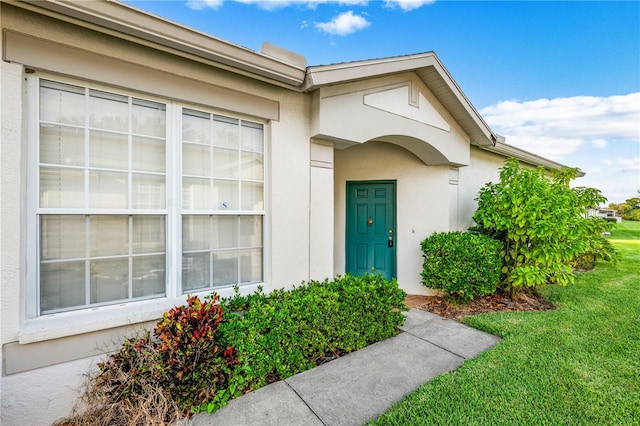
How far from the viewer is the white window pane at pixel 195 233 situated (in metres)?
3.27

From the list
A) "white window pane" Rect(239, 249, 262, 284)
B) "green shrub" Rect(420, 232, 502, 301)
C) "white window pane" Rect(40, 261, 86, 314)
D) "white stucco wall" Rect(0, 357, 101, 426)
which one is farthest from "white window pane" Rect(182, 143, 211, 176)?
"green shrub" Rect(420, 232, 502, 301)

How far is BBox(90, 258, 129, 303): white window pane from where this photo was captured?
2.76 meters

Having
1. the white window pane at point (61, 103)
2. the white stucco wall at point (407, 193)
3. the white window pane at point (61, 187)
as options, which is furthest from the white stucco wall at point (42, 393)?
the white stucco wall at point (407, 193)

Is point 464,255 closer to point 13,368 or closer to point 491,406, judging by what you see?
point 491,406

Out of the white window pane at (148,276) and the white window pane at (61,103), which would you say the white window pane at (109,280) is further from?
the white window pane at (61,103)

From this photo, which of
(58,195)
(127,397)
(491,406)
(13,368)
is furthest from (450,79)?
(13,368)

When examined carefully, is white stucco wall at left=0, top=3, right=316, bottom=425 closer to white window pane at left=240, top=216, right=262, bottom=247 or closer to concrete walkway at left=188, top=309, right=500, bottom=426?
white window pane at left=240, top=216, right=262, bottom=247

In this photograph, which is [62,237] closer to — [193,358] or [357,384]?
[193,358]

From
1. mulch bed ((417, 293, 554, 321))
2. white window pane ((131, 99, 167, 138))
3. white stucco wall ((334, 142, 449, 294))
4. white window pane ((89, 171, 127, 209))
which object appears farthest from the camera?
white stucco wall ((334, 142, 449, 294))

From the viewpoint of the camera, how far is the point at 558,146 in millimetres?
14023

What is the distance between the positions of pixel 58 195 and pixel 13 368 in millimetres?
1544

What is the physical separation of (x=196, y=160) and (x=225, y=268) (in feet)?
4.72

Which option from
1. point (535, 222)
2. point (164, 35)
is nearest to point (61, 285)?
point (164, 35)

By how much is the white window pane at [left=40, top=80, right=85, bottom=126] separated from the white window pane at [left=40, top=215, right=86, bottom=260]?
0.95 metres
